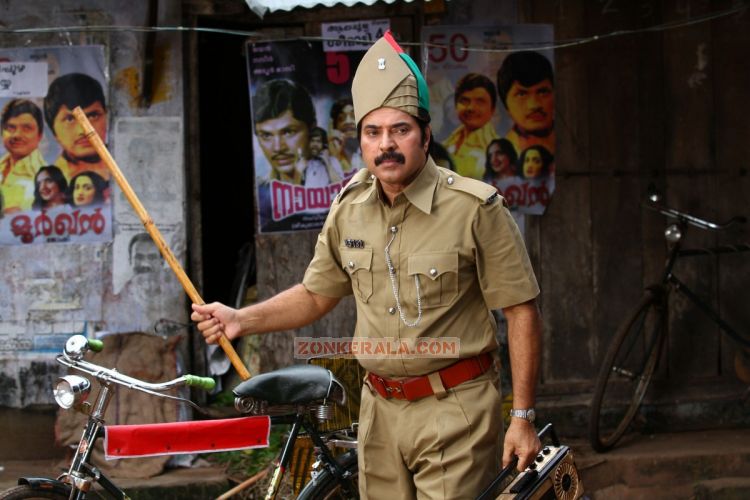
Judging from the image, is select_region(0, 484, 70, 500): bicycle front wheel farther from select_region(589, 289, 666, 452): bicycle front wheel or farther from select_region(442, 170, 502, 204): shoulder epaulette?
select_region(589, 289, 666, 452): bicycle front wheel

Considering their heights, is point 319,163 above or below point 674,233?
above

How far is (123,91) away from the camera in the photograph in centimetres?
664

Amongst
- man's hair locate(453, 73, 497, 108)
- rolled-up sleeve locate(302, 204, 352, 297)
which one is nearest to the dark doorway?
man's hair locate(453, 73, 497, 108)

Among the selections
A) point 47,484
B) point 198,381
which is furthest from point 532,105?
point 47,484

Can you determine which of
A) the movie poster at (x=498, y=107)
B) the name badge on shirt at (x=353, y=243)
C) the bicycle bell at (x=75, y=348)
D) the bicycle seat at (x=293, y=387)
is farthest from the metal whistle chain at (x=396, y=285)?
the movie poster at (x=498, y=107)

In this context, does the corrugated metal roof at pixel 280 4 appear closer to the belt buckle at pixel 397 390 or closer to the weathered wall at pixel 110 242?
the weathered wall at pixel 110 242

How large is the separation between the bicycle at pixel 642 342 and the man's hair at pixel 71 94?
11.3 feet

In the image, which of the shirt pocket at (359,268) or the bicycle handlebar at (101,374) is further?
the bicycle handlebar at (101,374)

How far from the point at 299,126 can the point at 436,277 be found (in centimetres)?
310

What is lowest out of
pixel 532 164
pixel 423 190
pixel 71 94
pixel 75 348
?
pixel 75 348

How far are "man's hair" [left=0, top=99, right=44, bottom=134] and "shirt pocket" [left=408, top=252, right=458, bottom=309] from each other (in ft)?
12.0

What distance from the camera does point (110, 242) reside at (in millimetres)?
6691

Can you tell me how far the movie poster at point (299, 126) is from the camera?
260 inches

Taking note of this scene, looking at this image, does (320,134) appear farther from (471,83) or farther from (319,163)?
(471,83)
